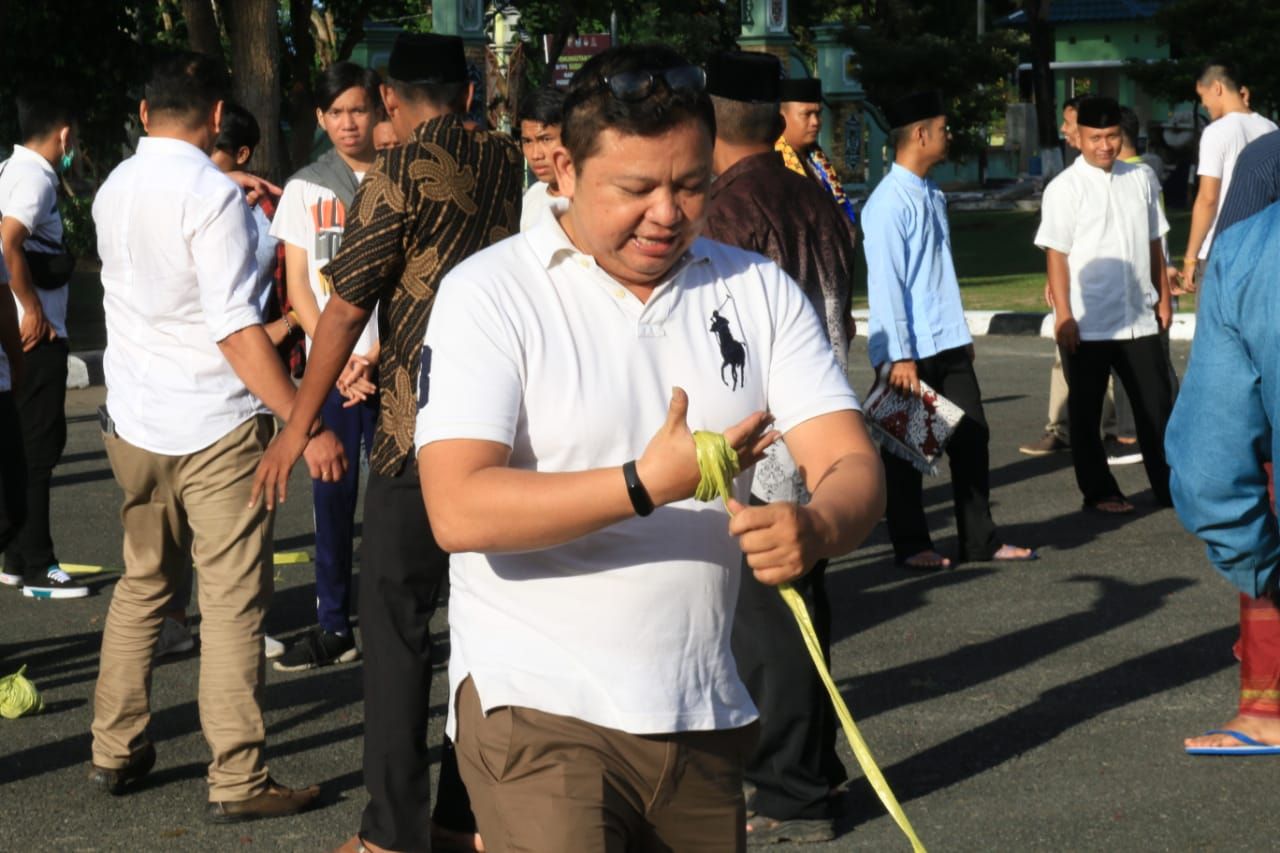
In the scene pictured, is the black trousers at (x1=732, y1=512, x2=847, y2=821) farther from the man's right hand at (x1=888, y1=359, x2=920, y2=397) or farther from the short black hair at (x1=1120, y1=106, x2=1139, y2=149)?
the short black hair at (x1=1120, y1=106, x2=1139, y2=149)

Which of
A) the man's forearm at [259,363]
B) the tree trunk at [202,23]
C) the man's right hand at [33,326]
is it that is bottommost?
the man's right hand at [33,326]

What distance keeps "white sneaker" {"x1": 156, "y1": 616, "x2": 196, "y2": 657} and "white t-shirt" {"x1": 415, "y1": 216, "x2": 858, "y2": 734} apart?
14.3 feet

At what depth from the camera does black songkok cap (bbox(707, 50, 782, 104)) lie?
5.38 m

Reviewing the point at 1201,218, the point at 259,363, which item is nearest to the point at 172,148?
the point at 259,363

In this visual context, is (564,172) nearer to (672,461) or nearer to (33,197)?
(672,461)

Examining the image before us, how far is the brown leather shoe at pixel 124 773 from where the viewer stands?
5.40 meters

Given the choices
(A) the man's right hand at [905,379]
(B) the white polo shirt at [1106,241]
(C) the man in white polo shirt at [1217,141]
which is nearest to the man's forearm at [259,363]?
(A) the man's right hand at [905,379]

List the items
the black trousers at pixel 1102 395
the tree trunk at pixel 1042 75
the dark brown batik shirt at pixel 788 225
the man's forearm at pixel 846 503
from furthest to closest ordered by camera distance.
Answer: the tree trunk at pixel 1042 75, the black trousers at pixel 1102 395, the dark brown batik shirt at pixel 788 225, the man's forearm at pixel 846 503

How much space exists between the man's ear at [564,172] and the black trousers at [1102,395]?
22.9 feet

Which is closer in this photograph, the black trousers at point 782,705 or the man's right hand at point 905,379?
the black trousers at point 782,705

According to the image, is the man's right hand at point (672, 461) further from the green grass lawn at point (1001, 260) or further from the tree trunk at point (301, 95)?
the tree trunk at point (301, 95)

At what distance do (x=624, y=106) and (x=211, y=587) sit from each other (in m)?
2.76

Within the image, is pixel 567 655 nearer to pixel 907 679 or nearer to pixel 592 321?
pixel 592 321

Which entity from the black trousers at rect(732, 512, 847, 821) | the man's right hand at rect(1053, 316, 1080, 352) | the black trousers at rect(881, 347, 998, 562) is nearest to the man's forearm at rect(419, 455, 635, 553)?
the black trousers at rect(732, 512, 847, 821)
